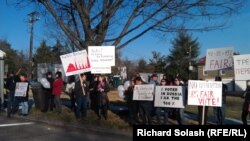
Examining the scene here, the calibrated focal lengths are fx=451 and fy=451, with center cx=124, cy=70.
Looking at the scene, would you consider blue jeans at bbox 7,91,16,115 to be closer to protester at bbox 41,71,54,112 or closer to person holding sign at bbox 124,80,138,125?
protester at bbox 41,71,54,112

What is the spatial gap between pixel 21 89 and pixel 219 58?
337 inches

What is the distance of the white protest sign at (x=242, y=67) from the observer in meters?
13.3

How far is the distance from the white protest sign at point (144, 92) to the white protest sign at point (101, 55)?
261 cm

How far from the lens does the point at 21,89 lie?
1842 cm

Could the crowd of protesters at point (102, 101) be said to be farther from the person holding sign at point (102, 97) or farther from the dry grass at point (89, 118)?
the dry grass at point (89, 118)

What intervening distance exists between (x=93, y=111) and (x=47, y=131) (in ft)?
10.2

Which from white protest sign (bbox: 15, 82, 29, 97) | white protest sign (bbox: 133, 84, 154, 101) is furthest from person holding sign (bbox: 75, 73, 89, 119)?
white protest sign (bbox: 15, 82, 29, 97)

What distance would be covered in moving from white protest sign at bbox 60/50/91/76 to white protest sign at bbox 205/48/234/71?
4792 millimetres

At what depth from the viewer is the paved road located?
12.6 meters

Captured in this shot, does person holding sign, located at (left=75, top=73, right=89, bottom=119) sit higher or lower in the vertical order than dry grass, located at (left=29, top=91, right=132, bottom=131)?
higher

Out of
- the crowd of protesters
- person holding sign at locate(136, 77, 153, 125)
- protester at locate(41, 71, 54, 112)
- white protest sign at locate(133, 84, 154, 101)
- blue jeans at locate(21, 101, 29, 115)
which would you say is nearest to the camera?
the crowd of protesters

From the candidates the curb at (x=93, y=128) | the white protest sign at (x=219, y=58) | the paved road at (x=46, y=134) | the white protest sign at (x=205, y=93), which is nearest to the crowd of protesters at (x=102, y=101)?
the white protest sign at (x=219, y=58)

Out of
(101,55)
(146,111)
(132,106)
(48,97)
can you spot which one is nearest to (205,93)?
(146,111)

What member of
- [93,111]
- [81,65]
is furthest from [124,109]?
[81,65]
